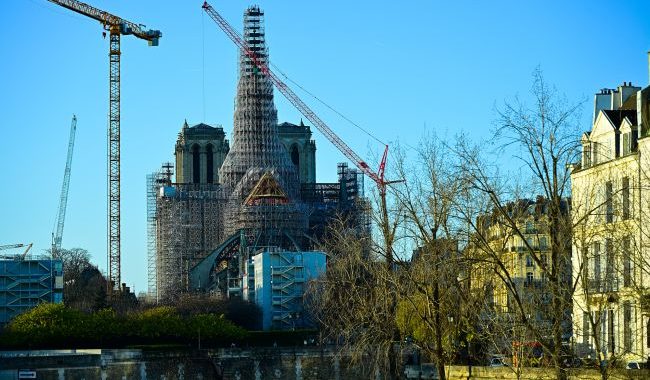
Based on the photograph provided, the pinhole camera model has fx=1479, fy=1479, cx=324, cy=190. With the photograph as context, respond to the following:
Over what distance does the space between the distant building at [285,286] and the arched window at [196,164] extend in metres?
59.8

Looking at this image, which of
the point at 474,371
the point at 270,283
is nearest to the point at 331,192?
the point at 270,283

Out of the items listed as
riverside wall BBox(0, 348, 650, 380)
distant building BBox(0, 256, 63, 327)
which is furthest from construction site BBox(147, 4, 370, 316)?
riverside wall BBox(0, 348, 650, 380)

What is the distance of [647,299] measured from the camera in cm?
3706

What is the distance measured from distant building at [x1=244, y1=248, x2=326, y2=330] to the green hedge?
79.5ft

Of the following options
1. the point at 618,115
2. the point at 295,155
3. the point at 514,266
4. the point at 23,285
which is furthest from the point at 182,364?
the point at 295,155

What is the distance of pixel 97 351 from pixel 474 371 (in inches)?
1758

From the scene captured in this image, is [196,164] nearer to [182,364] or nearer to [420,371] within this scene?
[182,364]

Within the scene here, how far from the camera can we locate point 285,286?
5143 inches

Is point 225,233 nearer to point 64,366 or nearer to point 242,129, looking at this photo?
point 242,129

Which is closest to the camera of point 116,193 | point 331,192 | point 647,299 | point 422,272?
point 647,299

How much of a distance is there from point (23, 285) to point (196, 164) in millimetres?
78500

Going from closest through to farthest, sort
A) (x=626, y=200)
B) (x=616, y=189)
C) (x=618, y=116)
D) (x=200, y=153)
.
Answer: (x=626, y=200)
(x=616, y=189)
(x=618, y=116)
(x=200, y=153)

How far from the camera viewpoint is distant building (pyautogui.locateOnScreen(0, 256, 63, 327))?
11300cm

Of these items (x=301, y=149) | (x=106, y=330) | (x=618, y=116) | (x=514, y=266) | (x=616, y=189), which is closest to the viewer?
(x=616, y=189)
